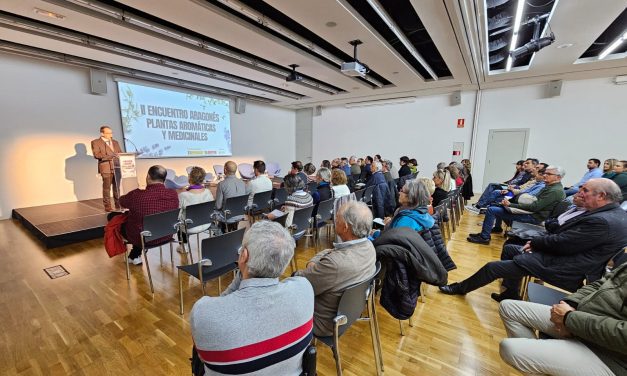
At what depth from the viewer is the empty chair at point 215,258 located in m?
2.08

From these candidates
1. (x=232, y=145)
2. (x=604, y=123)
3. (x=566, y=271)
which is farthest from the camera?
(x=232, y=145)

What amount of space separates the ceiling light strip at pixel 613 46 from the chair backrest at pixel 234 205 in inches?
263

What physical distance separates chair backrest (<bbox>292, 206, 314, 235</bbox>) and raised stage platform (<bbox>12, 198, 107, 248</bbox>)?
3.37 meters

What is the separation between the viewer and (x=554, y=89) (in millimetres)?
7066

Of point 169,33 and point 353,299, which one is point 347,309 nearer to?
point 353,299

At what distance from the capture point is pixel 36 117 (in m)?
5.41

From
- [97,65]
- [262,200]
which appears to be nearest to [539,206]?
[262,200]

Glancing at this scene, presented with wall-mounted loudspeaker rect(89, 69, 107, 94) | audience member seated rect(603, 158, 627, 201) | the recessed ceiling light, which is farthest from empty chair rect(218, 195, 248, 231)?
audience member seated rect(603, 158, 627, 201)

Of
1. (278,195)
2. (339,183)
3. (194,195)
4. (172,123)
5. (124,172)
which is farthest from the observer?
(172,123)

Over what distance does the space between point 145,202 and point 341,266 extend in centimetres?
237

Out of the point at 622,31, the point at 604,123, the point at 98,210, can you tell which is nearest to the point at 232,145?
the point at 98,210

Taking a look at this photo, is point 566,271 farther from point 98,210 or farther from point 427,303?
point 98,210

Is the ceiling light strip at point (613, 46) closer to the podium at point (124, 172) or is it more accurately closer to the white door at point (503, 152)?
the white door at point (503, 152)

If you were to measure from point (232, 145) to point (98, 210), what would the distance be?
486 cm
